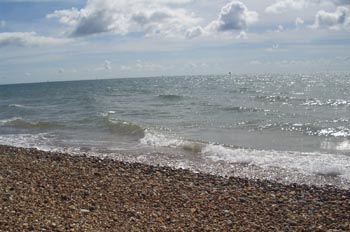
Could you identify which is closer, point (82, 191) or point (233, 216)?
point (233, 216)

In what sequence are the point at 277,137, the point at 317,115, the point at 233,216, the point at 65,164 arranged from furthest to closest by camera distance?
1. the point at 317,115
2. the point at 277,137
3. the point at 65,164
4. the point at 233,216

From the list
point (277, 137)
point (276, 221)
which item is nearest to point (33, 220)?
point (276, 221)

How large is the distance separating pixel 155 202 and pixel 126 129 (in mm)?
12807

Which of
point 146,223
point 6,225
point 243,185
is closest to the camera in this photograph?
point 6,225

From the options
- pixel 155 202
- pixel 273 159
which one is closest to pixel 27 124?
pixel 273 159

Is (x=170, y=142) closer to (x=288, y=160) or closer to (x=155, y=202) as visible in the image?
(x=288, y=160)

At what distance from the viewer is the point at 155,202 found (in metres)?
8.54

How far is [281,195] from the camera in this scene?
30.1 feet

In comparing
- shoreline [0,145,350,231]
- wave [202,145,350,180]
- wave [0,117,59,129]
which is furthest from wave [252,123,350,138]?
wave [0,117,59,129]

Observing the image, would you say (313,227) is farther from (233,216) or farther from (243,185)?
(243,185)

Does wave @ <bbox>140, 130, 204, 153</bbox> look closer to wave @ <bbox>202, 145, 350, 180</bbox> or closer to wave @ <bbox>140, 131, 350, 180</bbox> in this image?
wave @ <bbox>140, 131, 350, 180</bbox>

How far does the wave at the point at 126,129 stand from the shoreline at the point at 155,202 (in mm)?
8234

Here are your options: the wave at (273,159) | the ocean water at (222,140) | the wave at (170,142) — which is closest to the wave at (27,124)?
the ocean water at (222,140)

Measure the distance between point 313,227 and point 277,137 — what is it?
11088 millimetres
